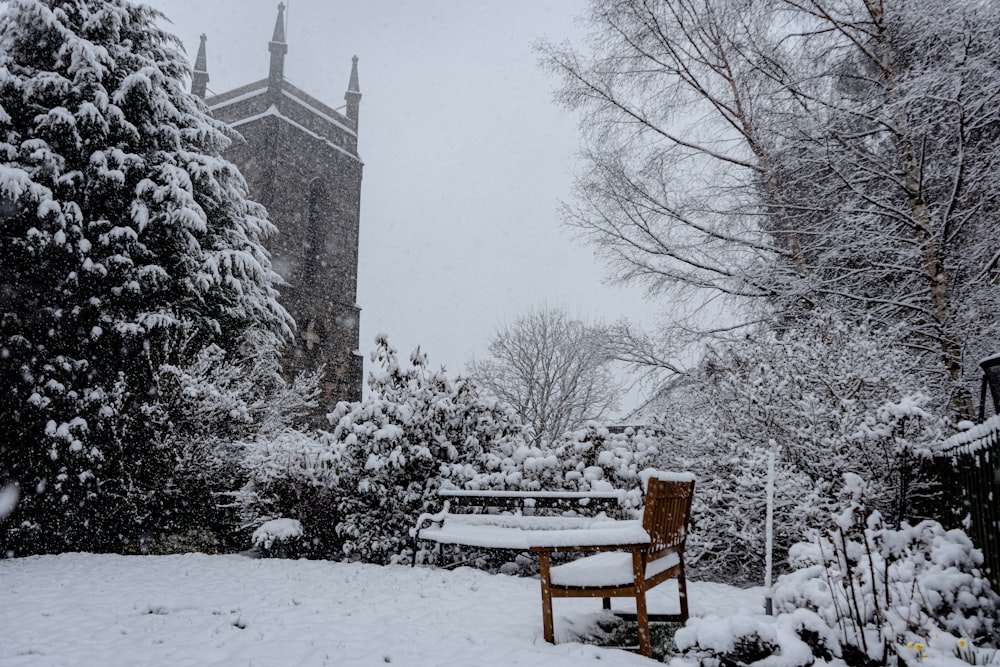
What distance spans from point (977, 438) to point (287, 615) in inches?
184

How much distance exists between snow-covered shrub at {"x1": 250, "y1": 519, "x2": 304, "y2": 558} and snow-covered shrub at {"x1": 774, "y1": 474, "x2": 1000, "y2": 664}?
532 cm

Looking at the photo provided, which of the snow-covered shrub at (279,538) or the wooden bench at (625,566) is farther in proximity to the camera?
the snow-covered shrub at (279,538)

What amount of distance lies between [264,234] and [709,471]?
8.88 metres

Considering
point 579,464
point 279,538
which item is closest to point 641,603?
point 579,464

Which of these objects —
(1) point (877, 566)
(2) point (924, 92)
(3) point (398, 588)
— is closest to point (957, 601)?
(1) point (877, 566)

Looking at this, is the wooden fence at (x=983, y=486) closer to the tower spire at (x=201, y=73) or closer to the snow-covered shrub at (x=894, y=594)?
the snow-covered shrub at (x=894, y=594)

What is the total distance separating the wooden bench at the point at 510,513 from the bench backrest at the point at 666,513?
1.92 m

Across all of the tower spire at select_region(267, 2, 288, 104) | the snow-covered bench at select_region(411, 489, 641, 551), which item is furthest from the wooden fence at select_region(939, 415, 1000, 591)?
the tower spire at select_region(267, 2, 288, 104)

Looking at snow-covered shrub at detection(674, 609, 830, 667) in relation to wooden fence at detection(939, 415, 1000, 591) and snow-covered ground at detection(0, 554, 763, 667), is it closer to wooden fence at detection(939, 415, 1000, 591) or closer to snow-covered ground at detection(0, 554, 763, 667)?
snow-covered ground at detection(0, 554, 763, 667)

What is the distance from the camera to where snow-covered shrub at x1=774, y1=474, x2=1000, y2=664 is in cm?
304

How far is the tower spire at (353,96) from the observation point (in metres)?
29.7

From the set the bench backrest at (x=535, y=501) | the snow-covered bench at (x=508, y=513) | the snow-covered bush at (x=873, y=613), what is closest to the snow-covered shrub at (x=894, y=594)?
the snow-covered bush at (x=873, y=613)

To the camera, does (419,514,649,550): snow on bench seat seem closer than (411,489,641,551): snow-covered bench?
Yes

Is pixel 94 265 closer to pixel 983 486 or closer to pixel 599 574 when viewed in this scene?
pixel 599 574
